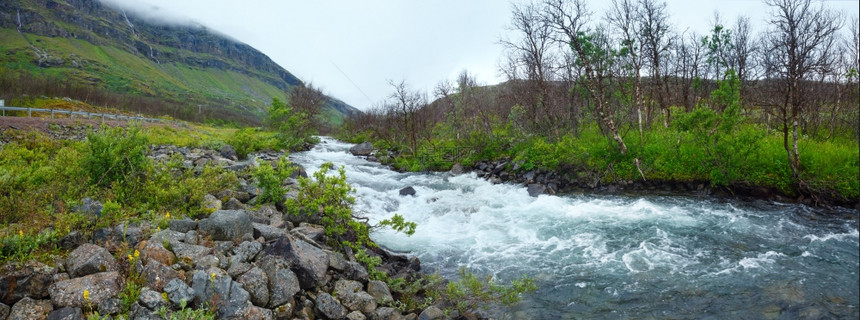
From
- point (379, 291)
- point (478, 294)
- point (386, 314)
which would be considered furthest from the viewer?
point (478, 294)

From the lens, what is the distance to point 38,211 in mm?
6395

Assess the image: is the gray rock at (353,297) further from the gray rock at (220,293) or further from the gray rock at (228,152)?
the gray rock at (228,152)

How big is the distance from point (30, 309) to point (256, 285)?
2.32 metres

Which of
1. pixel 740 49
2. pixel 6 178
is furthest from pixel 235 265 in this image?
pixel 740 49

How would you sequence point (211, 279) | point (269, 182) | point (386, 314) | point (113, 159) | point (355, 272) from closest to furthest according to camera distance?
point (211, 279), point (386, 314), point (355, 272), point (113, 159), point (269, 182)

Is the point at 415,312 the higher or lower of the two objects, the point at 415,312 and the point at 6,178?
the lower

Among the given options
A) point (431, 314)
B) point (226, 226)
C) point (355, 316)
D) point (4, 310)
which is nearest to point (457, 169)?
point (431, 314)

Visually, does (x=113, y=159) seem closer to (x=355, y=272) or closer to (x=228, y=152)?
(x=355, y=272)

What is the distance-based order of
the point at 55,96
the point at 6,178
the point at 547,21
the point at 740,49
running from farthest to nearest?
the point at 55,96
the point at 740,49
the point at 547,21
the point at 6,178

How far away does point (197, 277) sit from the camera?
4.88 metres

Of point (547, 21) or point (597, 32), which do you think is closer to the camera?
point (547, 21)

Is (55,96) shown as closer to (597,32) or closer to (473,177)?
(473,177)

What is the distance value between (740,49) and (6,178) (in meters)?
34.6

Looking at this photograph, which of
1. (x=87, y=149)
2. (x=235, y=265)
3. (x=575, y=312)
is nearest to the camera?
(x=235, y=265)
